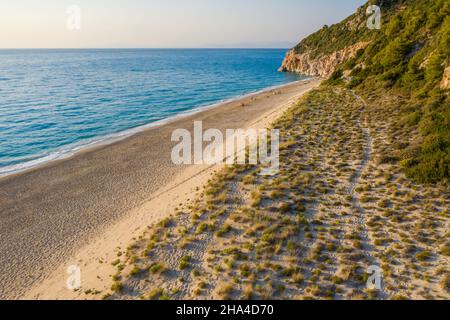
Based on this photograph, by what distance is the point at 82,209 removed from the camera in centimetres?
2095

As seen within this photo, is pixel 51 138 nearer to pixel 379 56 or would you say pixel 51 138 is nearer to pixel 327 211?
pixel 327 211

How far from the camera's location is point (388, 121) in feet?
97.0

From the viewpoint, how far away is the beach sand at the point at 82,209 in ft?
49.0

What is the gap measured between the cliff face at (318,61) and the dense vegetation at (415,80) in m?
8.17

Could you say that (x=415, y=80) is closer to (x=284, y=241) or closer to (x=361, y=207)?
(x=361, y=207)

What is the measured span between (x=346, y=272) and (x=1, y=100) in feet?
234

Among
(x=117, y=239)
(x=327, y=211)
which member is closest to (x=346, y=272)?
(x=327, y=211)

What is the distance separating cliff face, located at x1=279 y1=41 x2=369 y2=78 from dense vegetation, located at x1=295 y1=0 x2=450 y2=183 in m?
8.17

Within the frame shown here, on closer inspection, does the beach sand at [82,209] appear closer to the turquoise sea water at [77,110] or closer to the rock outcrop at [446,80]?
the turquoise sea water at [77,110]

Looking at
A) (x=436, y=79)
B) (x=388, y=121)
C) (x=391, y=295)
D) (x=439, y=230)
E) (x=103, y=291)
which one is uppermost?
(x=436, y=79)

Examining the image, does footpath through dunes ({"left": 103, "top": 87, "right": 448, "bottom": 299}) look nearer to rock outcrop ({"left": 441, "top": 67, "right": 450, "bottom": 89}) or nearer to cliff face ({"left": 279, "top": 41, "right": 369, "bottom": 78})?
rock outcrop ({"left": 441, "top": 67, "right": 450, "bottom": 89})

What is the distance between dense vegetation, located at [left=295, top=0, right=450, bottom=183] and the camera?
20906 millimetres

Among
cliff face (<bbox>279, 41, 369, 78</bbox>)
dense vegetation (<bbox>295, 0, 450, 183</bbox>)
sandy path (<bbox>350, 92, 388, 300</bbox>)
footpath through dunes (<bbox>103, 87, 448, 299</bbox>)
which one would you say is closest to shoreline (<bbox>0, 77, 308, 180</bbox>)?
footpath through dunes (<bbox>103, 87, 448, 299</bbox>)

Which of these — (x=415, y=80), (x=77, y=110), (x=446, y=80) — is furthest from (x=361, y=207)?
(x=77, y=110)
